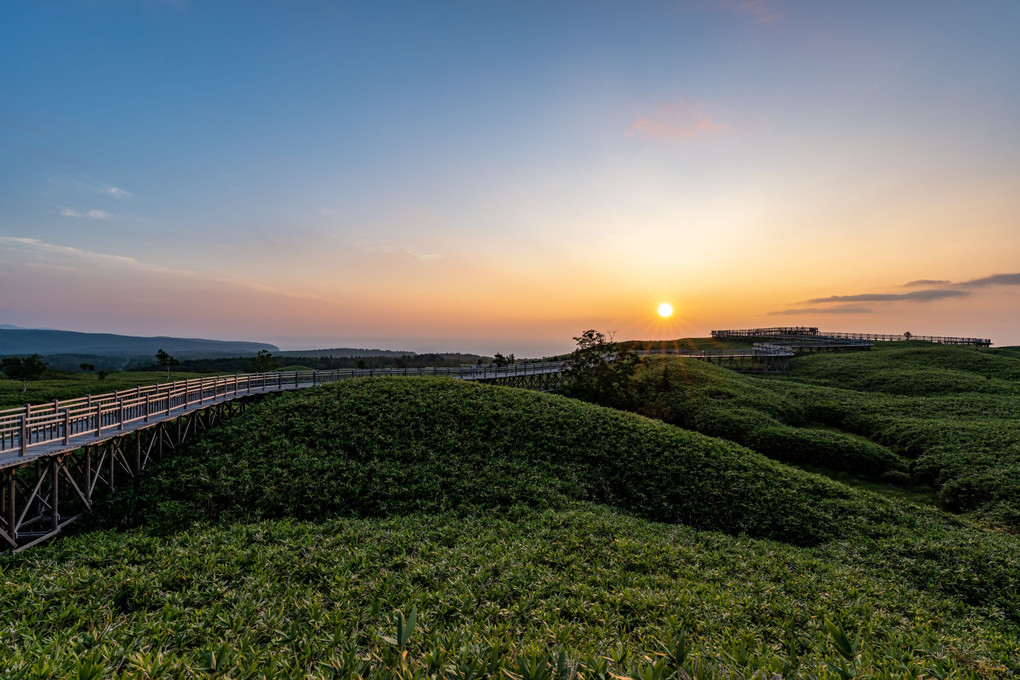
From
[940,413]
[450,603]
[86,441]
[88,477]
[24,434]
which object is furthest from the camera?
[940,413]

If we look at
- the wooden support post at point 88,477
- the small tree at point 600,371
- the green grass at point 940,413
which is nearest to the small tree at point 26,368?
the wooden support post at point 88,477

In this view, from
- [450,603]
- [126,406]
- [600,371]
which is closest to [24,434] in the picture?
[126,406]

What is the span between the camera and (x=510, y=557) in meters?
11.5

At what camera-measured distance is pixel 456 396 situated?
1050 inches

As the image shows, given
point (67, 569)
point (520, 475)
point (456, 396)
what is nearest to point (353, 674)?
point (67, 569)

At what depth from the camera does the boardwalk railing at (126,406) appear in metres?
14.0

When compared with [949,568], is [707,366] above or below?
above

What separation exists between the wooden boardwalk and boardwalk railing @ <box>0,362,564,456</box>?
0.12 feet

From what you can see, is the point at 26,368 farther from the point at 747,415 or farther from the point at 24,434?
the point at 747,415

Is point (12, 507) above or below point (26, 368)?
below

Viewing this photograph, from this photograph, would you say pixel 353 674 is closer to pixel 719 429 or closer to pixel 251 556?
pixel 251 556

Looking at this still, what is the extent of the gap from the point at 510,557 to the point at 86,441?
48.2ft

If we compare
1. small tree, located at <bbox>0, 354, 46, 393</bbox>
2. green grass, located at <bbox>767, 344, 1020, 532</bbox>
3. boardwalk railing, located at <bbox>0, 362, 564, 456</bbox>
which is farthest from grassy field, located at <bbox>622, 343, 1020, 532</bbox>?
small tree, located at <bbox>0, 354, 46, 393</bbox>

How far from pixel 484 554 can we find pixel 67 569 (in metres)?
9.65
